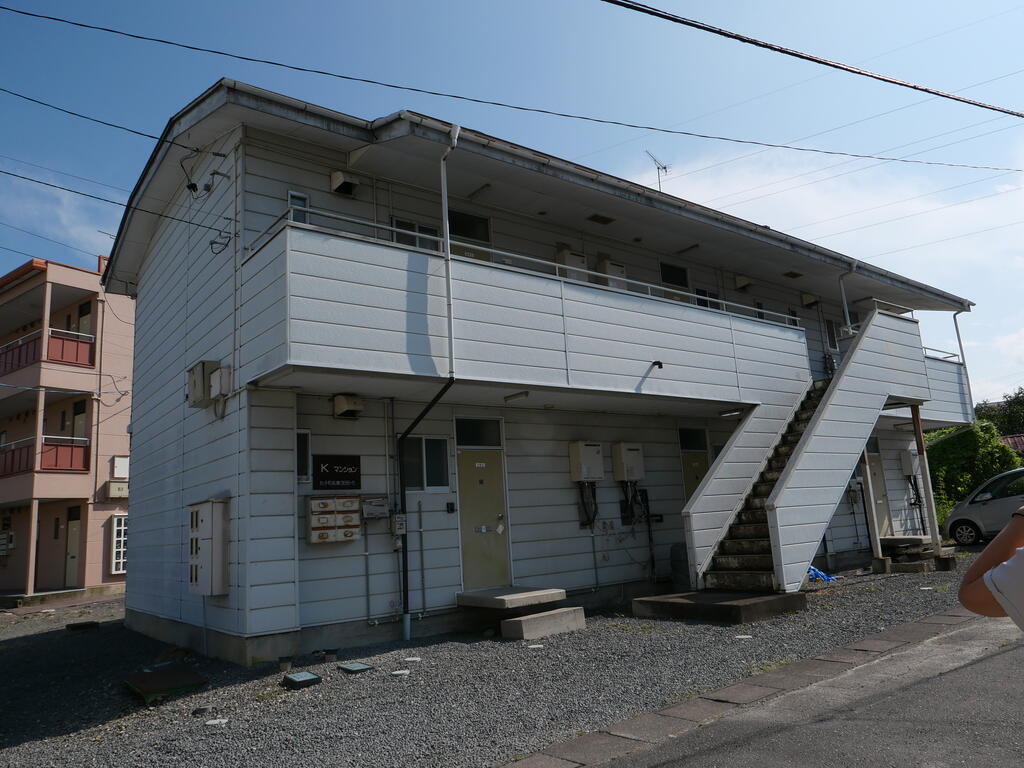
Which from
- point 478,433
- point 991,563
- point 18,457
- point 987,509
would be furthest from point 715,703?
point 18,457

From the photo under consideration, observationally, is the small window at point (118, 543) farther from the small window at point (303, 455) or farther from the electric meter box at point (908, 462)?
the electric meter box at point (908, 462)

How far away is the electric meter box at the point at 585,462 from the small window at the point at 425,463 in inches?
89.0

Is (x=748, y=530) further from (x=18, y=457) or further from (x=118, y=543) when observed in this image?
(x=18, y=457)

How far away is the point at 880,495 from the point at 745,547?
8579mm

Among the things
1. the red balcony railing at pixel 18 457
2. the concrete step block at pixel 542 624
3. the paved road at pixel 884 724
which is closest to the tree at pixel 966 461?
the concrete step block at pixel 542 624

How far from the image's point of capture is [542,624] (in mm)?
8641

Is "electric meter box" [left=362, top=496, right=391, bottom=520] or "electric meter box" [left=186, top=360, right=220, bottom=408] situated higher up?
"electric meter box" [left=186, top=360, right=220, bottom=408]

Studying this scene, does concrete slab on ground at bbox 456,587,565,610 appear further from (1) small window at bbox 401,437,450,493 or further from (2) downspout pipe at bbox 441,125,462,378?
(2) downspout pipe at bbox 441,125,462,378

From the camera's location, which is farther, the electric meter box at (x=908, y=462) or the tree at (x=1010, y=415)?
the tree at (x=1010, y=415)

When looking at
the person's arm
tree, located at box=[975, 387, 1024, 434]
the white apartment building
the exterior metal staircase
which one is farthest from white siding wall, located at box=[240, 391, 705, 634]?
tree, located at box=[975, 387, 1024, 434]

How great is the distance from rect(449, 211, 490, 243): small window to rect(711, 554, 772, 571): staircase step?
231 inches

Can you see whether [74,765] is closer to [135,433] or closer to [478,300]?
[478,300]

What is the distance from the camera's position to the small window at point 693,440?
519 inches

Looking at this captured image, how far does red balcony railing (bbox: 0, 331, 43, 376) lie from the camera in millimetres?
20625
